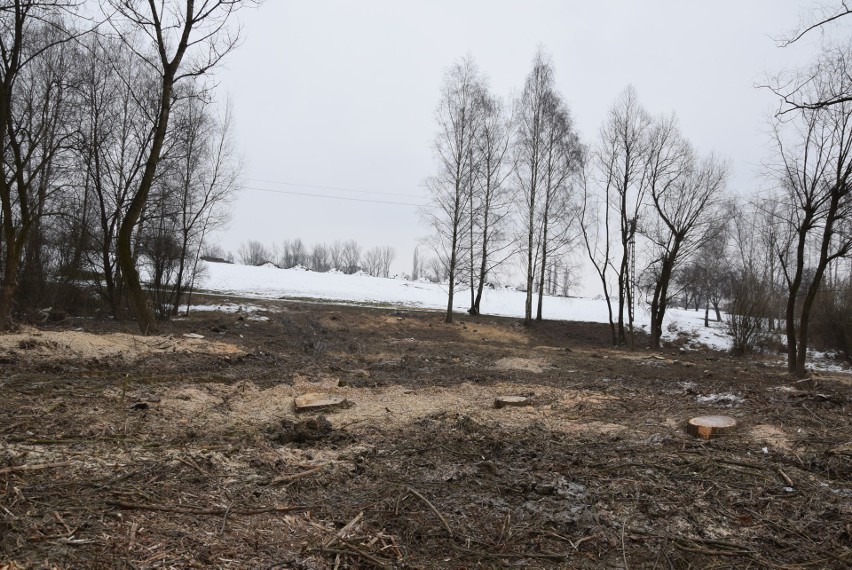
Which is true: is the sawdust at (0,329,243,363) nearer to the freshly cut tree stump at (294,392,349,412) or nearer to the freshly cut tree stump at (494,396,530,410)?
the freshly cut tree stump at (294,392,349,412)

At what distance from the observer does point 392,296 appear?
36688 mm

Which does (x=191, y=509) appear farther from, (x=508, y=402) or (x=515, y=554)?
(x=508, y=402)

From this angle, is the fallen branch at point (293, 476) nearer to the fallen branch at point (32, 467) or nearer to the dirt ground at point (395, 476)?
the dirt ground at point (395, 476)

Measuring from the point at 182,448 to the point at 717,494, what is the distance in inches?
161

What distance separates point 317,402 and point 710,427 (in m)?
4.28

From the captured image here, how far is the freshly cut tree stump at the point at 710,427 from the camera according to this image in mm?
4898

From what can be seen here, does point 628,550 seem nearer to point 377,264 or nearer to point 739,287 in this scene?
point 739,287

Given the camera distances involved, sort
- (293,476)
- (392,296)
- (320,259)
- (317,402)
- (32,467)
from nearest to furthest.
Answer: (32,467)
(293,476)
(317,402)
(392,296)
(320,259)

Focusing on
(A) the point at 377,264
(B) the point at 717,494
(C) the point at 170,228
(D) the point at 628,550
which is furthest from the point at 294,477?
(A) the point at 377,264

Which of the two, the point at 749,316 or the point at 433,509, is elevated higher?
the point at 749,316

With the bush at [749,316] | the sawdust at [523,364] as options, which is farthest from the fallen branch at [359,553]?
the bush at [749,316]

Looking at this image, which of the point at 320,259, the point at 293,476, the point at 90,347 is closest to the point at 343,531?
the point at 293,476

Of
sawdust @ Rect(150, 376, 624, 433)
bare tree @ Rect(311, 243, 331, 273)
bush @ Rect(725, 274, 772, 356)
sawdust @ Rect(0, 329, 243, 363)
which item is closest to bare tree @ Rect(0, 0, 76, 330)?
sawdust @ Rect(0, 329, 243, 363)

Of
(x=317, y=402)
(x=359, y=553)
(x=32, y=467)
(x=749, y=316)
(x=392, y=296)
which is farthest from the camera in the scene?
(x=392, y=296)
